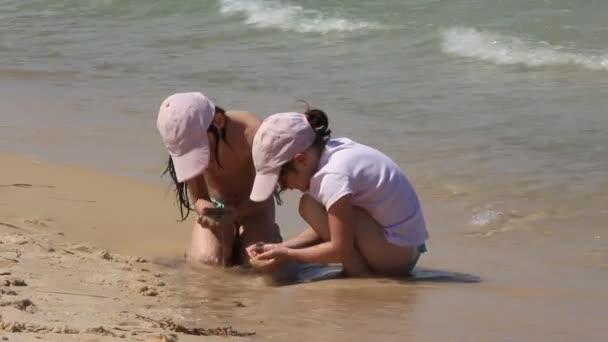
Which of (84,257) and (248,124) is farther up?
(248,124)

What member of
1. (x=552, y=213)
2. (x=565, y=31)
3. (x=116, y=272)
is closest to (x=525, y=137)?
(x=552, y=213)

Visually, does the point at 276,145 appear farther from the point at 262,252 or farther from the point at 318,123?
the point at 262,252

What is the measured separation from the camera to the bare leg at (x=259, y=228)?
197 inches

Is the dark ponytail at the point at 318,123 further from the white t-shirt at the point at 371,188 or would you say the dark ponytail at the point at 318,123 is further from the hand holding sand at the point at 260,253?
the hand holding sand at the point at 260,253

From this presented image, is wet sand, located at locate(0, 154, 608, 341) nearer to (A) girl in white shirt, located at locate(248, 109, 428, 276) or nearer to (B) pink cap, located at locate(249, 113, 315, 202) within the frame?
(A) girl in white shirt, located at locate(248, 109, 428, 276)

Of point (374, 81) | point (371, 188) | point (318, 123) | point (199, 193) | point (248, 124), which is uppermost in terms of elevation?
point (318, 123)

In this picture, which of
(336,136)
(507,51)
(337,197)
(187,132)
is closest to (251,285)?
(337,197)

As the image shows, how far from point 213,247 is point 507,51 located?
6.54 meters

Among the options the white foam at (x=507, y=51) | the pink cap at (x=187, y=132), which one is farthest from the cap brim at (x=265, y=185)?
the white foam at (x=507, y=51)

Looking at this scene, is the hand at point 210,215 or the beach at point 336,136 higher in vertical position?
the hand at point 210,215

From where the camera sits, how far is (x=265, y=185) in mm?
4383

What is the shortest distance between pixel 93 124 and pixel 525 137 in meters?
2.92

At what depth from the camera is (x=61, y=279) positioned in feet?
13.5

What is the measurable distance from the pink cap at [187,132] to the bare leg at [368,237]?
0.45 metres
